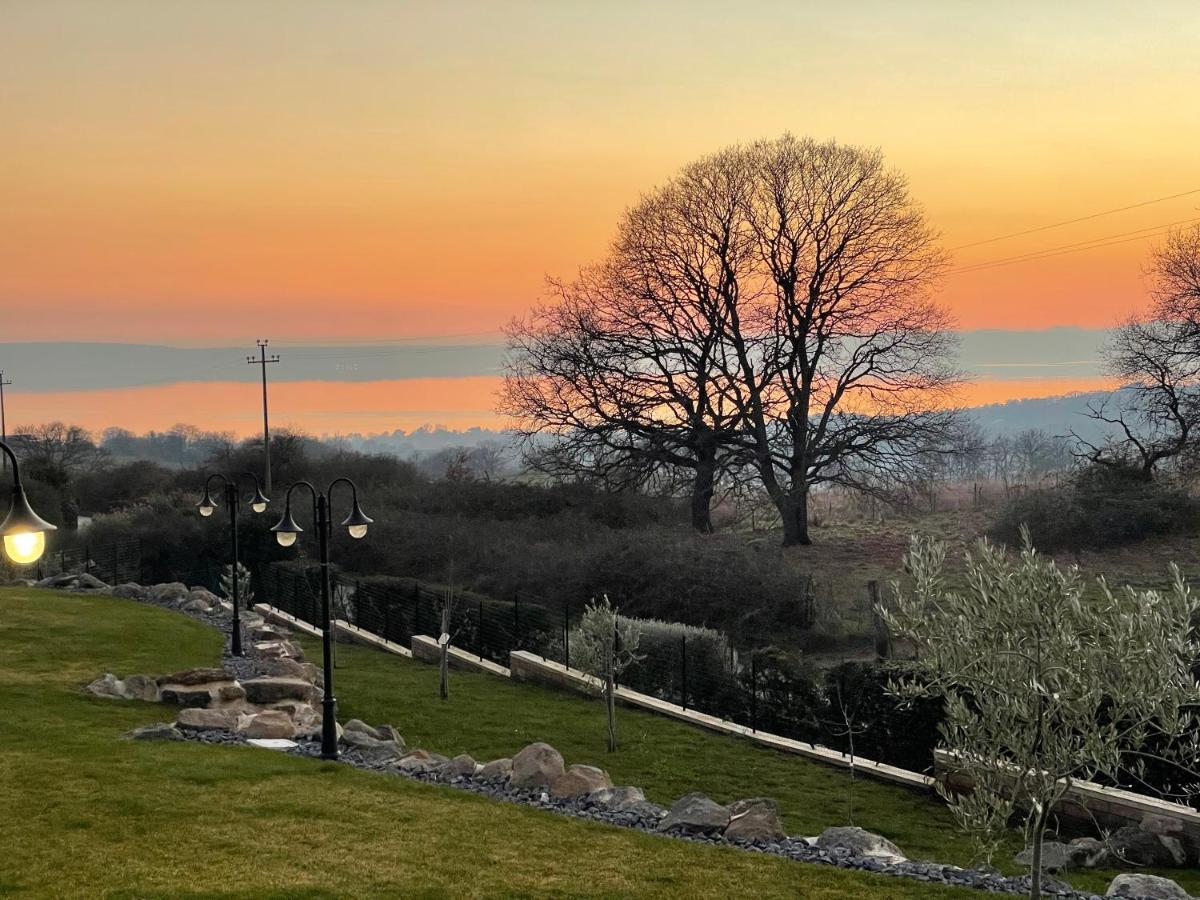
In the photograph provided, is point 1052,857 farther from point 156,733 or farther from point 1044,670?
point 156,733

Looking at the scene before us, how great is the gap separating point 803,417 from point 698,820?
80.1ft

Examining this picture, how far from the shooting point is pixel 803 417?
33281 millimetres

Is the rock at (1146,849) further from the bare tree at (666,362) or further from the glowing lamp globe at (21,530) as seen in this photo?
the bare tree at (666,362)

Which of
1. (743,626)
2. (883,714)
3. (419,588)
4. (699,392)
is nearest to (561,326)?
(699,392)

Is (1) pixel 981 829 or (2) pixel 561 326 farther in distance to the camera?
(2) pixel 561 326

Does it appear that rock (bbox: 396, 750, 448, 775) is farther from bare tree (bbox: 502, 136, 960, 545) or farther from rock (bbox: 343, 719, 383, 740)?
bare tree (bbox: 502, 136, 960, 545)

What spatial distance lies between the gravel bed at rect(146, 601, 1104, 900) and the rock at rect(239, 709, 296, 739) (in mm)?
Answer: 266

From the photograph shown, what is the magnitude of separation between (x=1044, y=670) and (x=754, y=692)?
10.9 meters

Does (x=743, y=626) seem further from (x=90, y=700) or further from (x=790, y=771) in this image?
(x=90, y=700)

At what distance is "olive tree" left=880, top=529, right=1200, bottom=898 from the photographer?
682cm

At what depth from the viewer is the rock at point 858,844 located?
9.62m

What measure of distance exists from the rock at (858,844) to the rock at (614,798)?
2.04 meters

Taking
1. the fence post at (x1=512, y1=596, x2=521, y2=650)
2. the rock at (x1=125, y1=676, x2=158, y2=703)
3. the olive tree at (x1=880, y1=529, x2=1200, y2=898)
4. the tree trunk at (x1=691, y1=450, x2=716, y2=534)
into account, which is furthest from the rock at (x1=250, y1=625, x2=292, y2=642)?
the olive tree at (x1=880, y1=529, x2=1200, y2=898)

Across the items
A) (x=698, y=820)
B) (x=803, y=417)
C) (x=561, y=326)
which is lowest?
(x=698, y=820)
